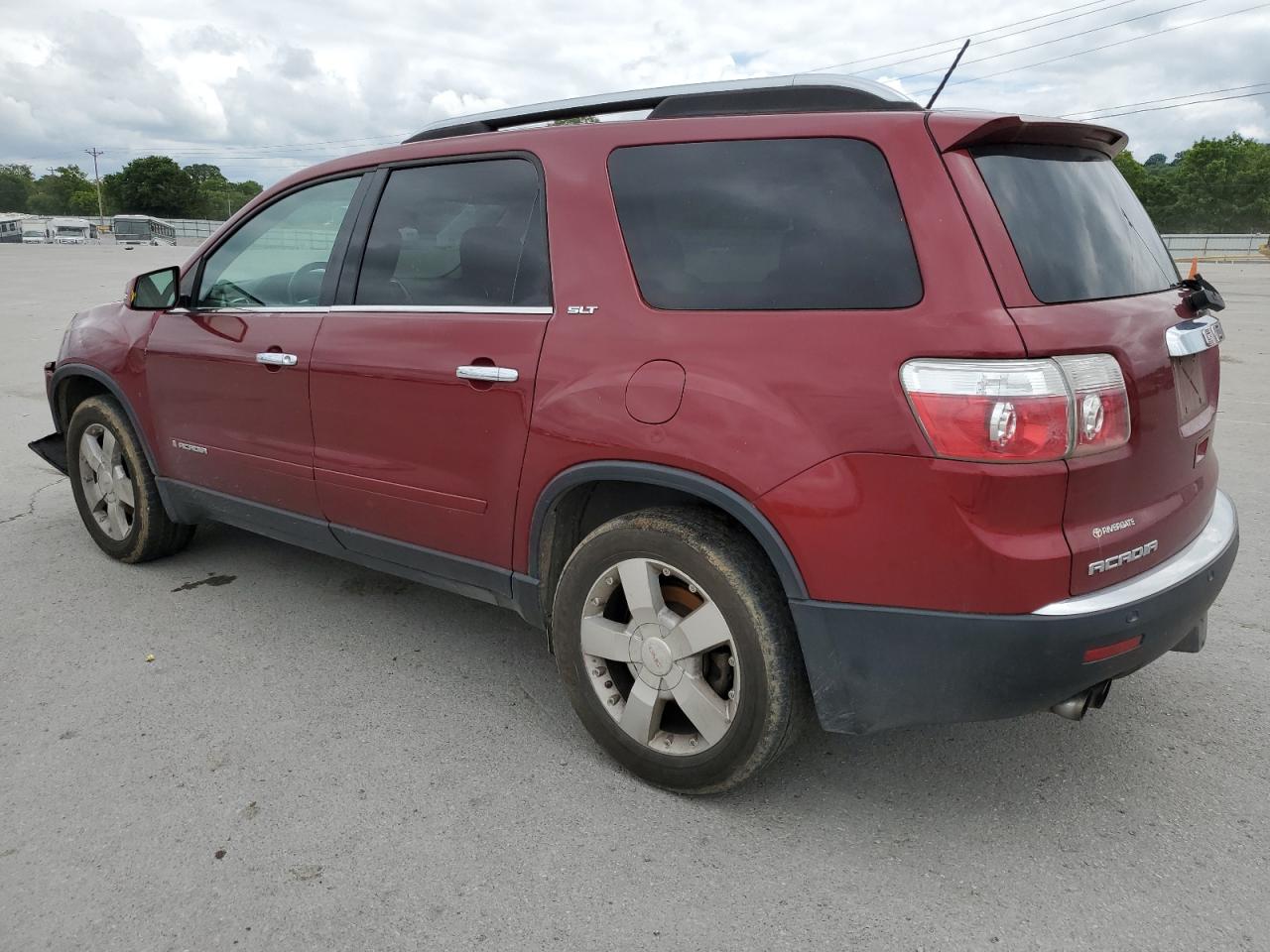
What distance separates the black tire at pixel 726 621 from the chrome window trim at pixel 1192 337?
116 centimetres

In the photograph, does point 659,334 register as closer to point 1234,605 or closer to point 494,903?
point 494,903

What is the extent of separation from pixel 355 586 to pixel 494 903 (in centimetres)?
236

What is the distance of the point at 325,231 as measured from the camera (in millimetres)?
3715

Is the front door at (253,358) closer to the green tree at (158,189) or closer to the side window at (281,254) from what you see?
the side window at (281,254)

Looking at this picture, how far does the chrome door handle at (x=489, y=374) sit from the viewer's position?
9.62 feet

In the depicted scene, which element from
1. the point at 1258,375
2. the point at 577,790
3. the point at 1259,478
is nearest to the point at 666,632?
the point at 577,790

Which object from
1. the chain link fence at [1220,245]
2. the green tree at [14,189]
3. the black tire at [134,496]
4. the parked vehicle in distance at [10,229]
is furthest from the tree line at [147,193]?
the black tire at [134,496]

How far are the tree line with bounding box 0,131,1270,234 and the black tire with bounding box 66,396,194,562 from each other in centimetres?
4386

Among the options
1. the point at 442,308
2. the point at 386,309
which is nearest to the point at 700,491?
the point at 442,308

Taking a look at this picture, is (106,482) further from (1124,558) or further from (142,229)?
(142,229)

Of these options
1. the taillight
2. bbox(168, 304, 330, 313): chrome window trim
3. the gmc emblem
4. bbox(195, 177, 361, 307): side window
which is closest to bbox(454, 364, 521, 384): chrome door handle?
bbox(168, 304, 330, 313): chrome window trim

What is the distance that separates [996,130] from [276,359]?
2.59 m

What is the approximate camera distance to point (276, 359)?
3.67 m

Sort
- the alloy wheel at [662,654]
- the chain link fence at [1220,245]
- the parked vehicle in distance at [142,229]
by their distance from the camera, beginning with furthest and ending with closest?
1. the parked vehicle in distance at [142,229]
2. the chain link fence at [1220,245]
3. the alloy wheel at [662,654]
